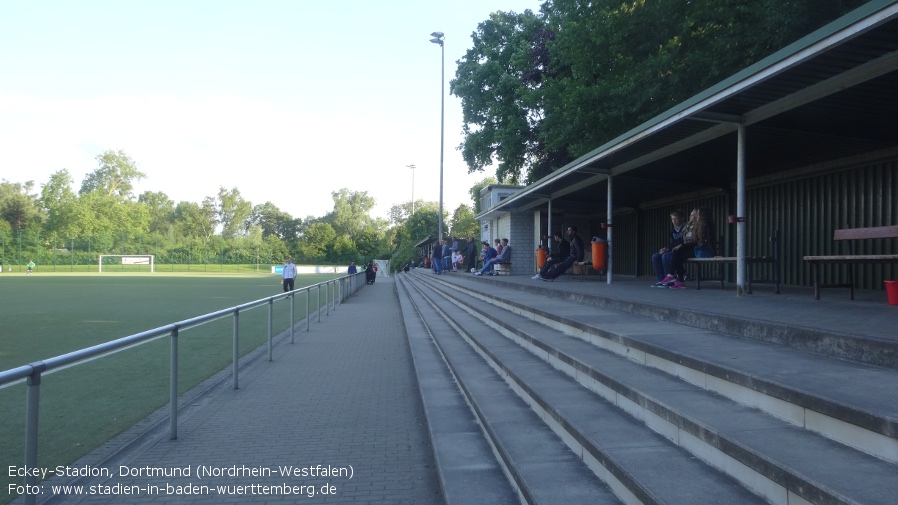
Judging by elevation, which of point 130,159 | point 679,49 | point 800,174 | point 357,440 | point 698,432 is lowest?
point 357,440

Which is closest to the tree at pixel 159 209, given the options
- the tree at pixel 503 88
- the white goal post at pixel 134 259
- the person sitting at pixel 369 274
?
the white goal post at pixel 134 259

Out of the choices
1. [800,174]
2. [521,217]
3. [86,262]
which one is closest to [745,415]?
[800,174]

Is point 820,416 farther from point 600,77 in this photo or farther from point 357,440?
point 600,77

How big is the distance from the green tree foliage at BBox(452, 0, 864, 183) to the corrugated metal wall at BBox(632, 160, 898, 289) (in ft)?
14.6

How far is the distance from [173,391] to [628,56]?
17489 millimetres

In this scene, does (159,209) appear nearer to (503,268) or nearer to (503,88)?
(503,88)

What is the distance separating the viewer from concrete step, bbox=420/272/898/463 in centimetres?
271

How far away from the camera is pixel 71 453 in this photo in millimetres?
4957

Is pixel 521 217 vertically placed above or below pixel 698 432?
above

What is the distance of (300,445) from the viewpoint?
5328 millimetres

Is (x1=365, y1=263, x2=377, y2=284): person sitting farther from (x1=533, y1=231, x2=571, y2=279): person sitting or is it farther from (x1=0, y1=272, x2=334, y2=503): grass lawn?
(x1=0, y1=272, x2=334, y2=503): grass lawn

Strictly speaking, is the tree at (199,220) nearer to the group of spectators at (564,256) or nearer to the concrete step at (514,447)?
the group of spectators at (564,256)

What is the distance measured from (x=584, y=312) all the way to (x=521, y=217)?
14.2 meters

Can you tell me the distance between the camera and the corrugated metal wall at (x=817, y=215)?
881 centimetres
